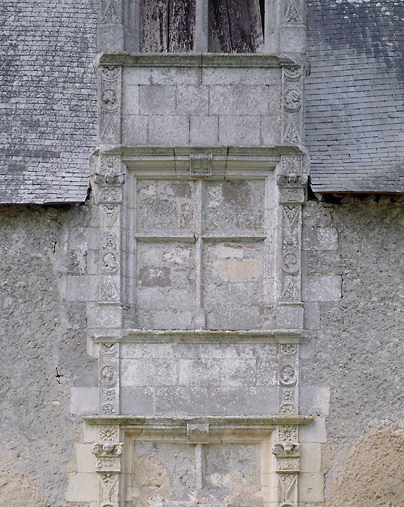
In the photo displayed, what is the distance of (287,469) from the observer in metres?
7.57

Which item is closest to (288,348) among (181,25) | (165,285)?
(165,285)

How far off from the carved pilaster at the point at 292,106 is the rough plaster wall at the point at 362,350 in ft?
1.97

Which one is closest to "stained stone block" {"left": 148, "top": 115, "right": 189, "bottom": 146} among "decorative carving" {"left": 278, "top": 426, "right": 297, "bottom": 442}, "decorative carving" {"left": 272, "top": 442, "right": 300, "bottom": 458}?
"decorative carving" {"left": 278, "top": 426, "right": 297, "bottom": 442}

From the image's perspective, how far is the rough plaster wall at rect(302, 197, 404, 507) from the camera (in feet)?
25.1

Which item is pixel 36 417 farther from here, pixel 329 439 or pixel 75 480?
pixel 329 439

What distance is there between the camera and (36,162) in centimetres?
819

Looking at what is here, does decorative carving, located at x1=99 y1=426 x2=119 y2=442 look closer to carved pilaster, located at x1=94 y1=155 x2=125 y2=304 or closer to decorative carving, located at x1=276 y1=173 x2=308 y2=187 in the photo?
carved pilaster, located at x1=94 y1=155 x2=125 y2=304

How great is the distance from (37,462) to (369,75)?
462 centimetres

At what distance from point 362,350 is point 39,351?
8.73 ft

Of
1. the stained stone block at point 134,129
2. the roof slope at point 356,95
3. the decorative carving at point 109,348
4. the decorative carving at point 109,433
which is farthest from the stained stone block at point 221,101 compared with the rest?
the decorative carving at point 109,433

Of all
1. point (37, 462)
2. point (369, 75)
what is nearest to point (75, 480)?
point (37, 462)

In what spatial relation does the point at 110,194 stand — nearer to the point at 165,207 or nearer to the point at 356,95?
the point at 165,207

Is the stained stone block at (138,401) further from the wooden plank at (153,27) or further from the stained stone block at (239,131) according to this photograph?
the wooden plank at (153,27)

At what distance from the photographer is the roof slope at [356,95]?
8.03m
